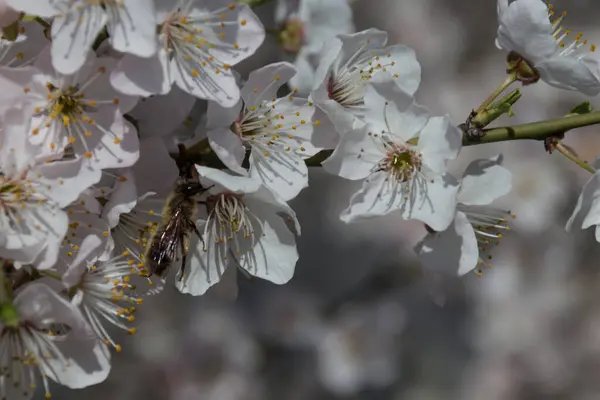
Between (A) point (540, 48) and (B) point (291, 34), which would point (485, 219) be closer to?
(A) point (540, 48)

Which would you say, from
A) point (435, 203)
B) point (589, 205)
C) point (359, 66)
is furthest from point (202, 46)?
point (589, 205)

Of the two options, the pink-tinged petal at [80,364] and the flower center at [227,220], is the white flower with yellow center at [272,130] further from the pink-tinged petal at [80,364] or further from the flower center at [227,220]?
the pink-tinged petal at [80,364]

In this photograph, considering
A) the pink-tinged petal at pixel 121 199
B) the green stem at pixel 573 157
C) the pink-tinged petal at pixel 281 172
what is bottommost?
the pink-tinged petal at pixel 121 199

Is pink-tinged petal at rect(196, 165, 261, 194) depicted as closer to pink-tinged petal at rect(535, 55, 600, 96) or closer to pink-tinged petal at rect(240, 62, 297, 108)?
pink-tinged petal at rect(240, 62, 297, 108)

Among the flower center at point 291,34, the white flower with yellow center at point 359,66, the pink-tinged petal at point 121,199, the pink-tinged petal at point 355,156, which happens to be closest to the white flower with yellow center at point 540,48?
the white flower with yellow center at point 359,66

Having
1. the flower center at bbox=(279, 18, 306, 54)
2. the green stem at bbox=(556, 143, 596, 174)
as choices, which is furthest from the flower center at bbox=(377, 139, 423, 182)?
the flower center at bbox=(279, 18, 306, 54)

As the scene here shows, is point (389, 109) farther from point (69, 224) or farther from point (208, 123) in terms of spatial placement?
point (69, 224)

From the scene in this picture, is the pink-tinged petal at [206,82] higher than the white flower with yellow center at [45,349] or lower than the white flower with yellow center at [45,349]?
higher
